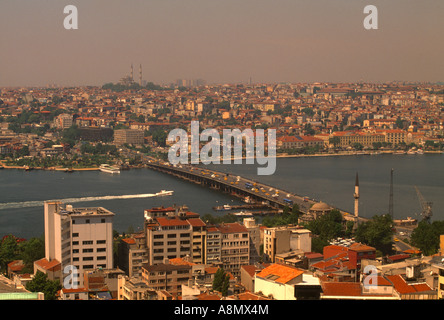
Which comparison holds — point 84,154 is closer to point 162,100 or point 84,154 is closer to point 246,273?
point 162,100

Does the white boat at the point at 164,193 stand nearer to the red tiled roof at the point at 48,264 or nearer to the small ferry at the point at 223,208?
the small ferry at the point at 223,208

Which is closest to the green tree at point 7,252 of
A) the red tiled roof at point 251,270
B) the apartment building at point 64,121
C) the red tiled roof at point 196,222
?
the red tiled roof at point 196,222

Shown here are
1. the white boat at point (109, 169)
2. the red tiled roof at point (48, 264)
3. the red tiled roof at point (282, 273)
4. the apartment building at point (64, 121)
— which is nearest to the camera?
the red tiled roof at point (282, 273)

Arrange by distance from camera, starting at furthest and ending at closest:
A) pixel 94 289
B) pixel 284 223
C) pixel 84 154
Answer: pixel 84 154, pixel 284 223, pixel 94 289

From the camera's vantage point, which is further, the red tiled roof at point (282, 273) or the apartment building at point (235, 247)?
the apartment building at point (235, 247)

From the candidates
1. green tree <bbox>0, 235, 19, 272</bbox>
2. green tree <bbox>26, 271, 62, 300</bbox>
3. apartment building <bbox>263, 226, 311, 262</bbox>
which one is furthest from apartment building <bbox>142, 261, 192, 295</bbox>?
green tree <bbox>0, 235, 19, 272</bbox>

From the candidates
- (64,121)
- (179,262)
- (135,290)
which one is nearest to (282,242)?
(179,262)
